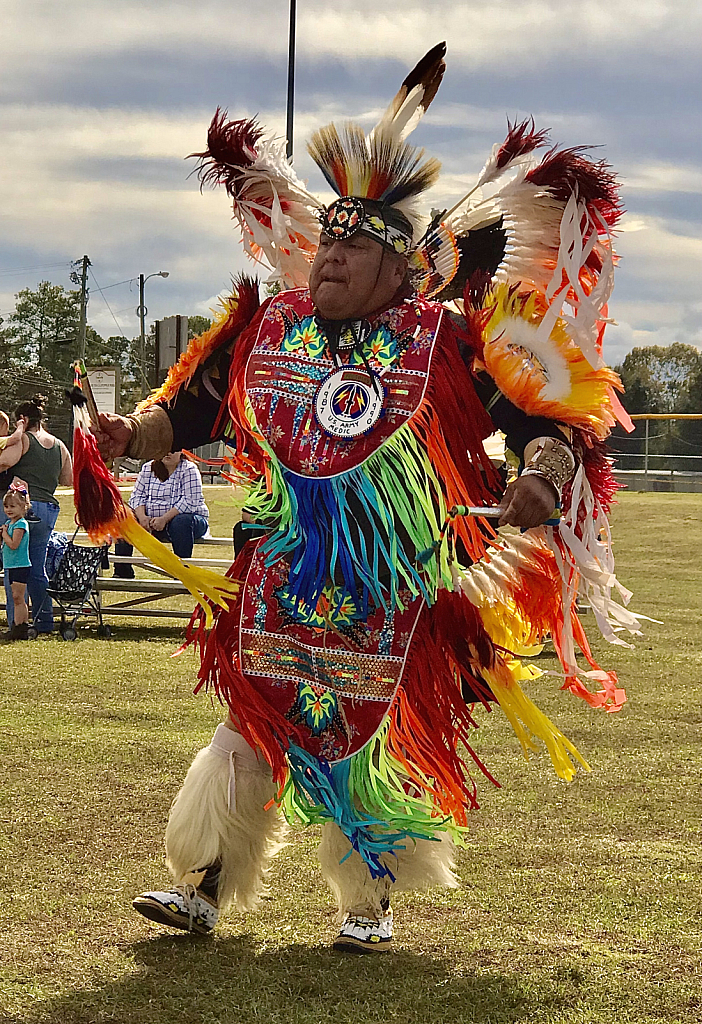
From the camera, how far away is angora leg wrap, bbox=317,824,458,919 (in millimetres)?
3061

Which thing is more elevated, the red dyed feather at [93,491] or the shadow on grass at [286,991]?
the red dyed feather at [93,491]

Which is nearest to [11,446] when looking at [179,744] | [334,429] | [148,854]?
[179,744]

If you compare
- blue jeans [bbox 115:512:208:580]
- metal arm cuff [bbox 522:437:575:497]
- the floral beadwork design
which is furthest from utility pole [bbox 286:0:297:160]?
metal arm cuff [bbox 522:437:575:497]

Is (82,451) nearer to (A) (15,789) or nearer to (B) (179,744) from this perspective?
(A) (15,789)

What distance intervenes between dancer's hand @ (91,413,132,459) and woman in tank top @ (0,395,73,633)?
532 centimetres

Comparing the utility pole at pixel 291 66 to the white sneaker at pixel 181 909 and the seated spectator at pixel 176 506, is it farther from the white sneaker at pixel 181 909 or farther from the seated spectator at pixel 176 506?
the white sneaker at pixel 181 909

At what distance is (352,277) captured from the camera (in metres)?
3.05

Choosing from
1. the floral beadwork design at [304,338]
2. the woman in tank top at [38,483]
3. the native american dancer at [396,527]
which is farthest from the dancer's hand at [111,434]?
the woman in tank top at [38,483]

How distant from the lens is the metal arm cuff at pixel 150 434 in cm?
331

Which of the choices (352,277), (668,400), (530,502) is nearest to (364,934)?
(530,502)

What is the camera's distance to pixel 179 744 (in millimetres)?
5129

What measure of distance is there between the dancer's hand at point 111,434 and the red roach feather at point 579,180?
1288 millimetres

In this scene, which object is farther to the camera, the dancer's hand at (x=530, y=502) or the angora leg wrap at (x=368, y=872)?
the angora leg wrap at (x=368, y=872)

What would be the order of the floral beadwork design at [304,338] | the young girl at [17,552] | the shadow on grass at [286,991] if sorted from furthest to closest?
1. the young girl at [17,552]
2. the floral beadwork design at [304,338]
3. the shadow on grass at [286,991]
